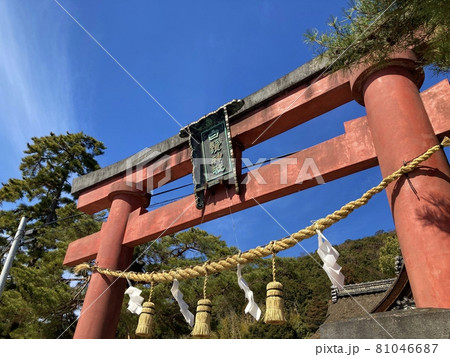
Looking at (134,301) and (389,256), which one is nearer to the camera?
(134,301)

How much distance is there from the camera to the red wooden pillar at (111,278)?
5.13 meters

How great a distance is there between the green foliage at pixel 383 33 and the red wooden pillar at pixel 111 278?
14.7 ft

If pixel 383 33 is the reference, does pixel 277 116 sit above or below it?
above

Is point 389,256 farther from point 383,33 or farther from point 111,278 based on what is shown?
point 383,33

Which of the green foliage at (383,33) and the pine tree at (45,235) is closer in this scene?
the green foliage at (383,33)

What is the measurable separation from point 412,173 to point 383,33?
53.9 inches

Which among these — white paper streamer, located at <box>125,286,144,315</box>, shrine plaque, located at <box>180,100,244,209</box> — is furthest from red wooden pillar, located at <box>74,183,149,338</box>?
shrine plaque, located at <box>180,100,244,209</box>

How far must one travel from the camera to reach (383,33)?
3.08m

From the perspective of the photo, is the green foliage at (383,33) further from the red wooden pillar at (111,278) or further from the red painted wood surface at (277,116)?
the red wooden pillar at (111,278)

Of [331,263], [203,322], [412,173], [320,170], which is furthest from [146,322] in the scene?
[412,173]

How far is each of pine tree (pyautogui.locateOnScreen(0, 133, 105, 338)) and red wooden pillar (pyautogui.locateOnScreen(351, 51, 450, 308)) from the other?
606cm

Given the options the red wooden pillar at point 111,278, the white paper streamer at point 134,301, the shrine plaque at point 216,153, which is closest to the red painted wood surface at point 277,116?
the shrine plaque at point 216,153

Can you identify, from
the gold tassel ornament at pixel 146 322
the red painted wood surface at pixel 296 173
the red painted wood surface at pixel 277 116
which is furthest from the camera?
the red painted wood surface at pixel 277 116

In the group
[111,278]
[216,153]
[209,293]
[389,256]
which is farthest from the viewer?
[389,256]
